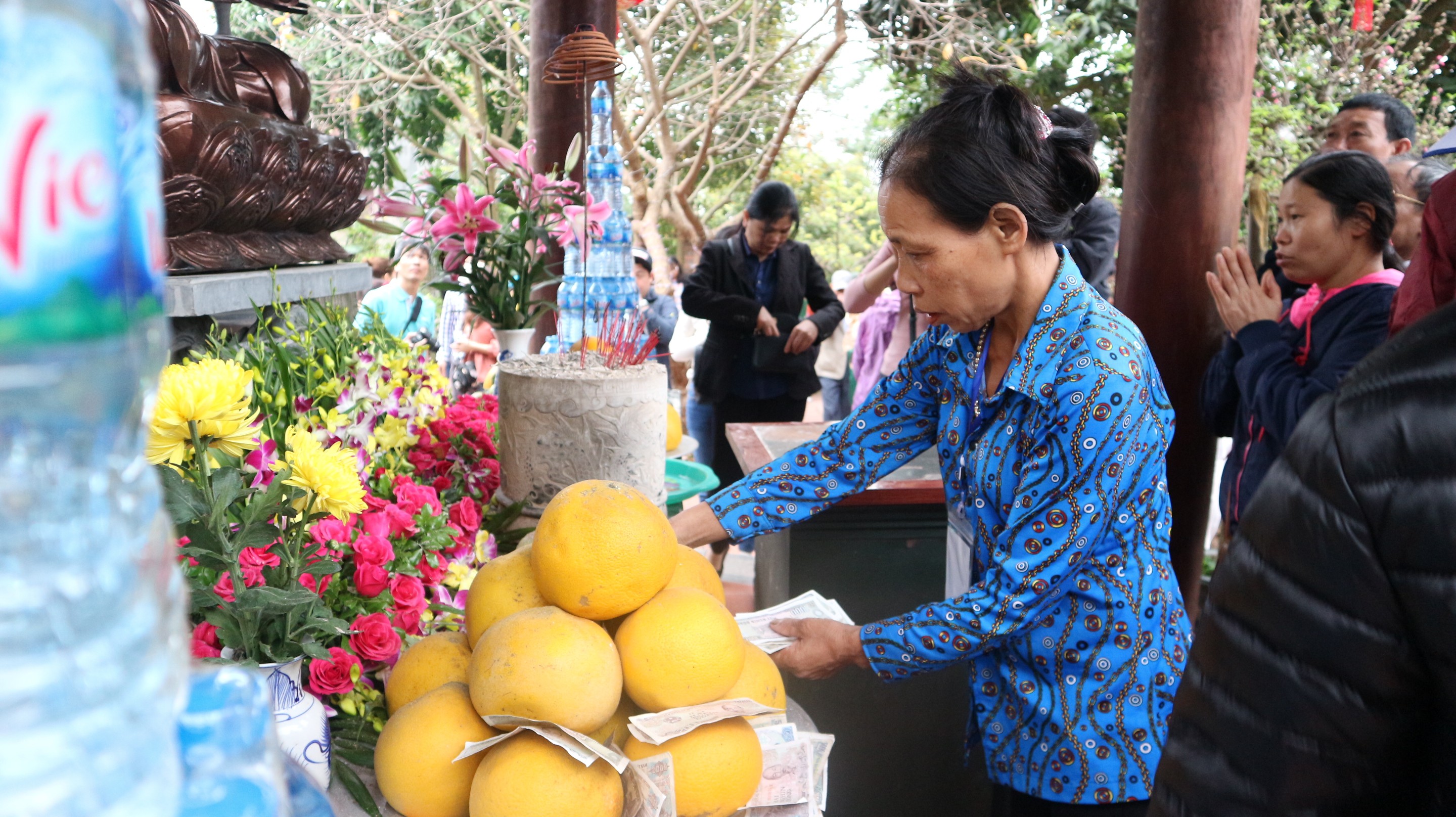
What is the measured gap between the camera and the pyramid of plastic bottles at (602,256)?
2.88m

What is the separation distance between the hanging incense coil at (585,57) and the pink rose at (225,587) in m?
1.22

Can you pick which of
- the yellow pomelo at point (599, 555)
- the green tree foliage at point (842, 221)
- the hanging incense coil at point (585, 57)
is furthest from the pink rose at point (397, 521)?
the green tree foliage at point (842, 221)

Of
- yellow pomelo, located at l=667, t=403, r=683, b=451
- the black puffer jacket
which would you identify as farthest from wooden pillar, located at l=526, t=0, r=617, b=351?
the black puffer jacket

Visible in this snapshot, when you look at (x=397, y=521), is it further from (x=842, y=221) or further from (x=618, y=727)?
(x=842, y=221)

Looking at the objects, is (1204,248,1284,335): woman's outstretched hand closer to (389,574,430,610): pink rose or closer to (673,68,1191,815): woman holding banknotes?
(673,68,1191,815): woman holding banknotes

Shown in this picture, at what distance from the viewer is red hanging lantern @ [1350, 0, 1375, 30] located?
5.75m

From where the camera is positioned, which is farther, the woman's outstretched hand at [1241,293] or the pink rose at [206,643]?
the woman's outstretched hand at [1241,293]

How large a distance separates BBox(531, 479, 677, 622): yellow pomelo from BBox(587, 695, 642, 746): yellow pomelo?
0.09m

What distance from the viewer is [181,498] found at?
0.87 metres

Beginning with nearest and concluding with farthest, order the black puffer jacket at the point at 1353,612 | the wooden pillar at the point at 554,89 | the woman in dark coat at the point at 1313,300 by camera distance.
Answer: the black puffer jacket at the point at 1353,612 → the woman in dark coat at the point at 1313,300 → the wooden pillar at the point at 554,89

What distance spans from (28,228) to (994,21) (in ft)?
30.3

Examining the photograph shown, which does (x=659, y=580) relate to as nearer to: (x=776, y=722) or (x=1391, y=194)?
(x=776, y=722)

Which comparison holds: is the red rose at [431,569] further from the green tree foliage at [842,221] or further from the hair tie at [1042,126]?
the green tree foliage at [842,221]

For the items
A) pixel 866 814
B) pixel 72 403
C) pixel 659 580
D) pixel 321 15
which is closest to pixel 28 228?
pixel 72 403
